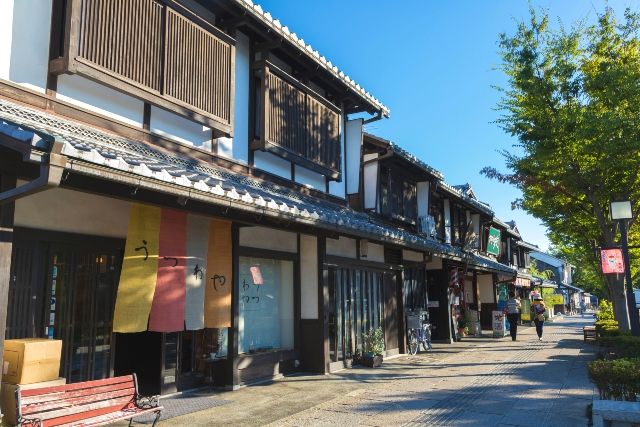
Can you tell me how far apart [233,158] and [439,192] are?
43.2 ft

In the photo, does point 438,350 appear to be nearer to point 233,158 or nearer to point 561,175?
point 561,175

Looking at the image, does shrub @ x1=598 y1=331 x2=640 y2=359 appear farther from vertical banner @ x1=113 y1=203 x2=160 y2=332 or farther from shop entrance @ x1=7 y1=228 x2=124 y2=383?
shop entrance @ x1=7 y1=228 x2=124 y2=383

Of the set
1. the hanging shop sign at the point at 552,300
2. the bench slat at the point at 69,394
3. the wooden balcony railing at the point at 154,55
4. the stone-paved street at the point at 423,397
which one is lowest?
the stone-paved street at the point at 423,397

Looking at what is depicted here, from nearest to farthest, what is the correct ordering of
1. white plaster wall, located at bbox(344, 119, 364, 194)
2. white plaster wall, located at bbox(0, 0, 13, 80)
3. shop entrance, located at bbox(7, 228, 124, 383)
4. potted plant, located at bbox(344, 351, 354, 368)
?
white plaster wall, located at bbox(0, 0, 13, 80), shop entrance, located at bbox(7, 228, 124, 383), potted plant, located at bbox(344, 351, 354, 368), white plaster wall, located at bbox(344, 119, 364, 194)

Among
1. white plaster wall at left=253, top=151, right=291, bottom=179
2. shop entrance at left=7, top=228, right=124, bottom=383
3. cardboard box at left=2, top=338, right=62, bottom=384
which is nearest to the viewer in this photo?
cardboard box at left=2, top=338, right=62, bottom=384

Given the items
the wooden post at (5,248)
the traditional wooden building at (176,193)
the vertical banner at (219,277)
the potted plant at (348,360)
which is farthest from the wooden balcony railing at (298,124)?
the wooden post at (5,248)

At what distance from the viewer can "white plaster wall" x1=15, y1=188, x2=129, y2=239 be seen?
6.46 meters

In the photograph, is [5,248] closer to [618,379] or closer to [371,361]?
[618,379]

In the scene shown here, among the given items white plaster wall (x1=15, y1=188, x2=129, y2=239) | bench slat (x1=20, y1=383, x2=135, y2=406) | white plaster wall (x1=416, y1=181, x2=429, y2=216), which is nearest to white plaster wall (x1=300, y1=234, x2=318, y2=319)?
white plaster wall (x1=15, y1=188, x2=129, y2=239)

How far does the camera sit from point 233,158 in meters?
9.38

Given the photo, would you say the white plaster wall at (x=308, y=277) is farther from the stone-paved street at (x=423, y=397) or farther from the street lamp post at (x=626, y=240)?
the street lamp post at (x=626, y=240)

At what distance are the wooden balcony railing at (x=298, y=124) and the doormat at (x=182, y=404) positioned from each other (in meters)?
4.68

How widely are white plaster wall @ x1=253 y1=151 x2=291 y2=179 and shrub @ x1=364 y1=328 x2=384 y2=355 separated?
4.87 metres

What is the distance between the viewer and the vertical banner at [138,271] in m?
6.93
